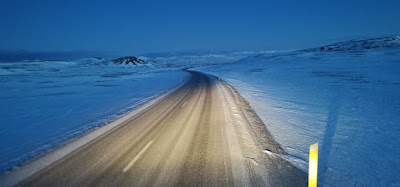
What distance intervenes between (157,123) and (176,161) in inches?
146

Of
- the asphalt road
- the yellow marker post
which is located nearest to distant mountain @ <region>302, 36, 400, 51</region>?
the asphalt road

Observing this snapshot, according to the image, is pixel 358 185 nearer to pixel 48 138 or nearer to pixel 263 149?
pixel 263 149

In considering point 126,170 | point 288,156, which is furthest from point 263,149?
point 126,170

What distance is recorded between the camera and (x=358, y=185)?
408 centimetres

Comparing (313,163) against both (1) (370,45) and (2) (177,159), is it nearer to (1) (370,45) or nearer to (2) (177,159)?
(2) (177,159)

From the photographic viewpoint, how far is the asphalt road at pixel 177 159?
169 inches

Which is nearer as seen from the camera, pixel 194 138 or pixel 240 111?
pixel 194 138

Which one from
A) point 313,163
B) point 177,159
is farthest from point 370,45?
point 177,159

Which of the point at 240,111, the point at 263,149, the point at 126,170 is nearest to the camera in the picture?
the point at 126,170

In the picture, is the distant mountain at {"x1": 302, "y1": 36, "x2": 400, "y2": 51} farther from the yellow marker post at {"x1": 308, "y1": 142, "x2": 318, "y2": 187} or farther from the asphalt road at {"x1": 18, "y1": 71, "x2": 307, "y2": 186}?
the yellow marker post at {"x1": 308, "y1": 142, "x2": 318, "y2": 187}

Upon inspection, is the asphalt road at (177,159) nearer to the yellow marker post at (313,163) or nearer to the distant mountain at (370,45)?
the yellow marker post at (313,163)

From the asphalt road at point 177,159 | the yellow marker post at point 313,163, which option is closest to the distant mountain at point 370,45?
the asphalt road at point 177,159

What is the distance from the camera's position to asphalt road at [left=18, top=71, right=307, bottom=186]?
169 inches

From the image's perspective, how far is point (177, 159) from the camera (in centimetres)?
524
